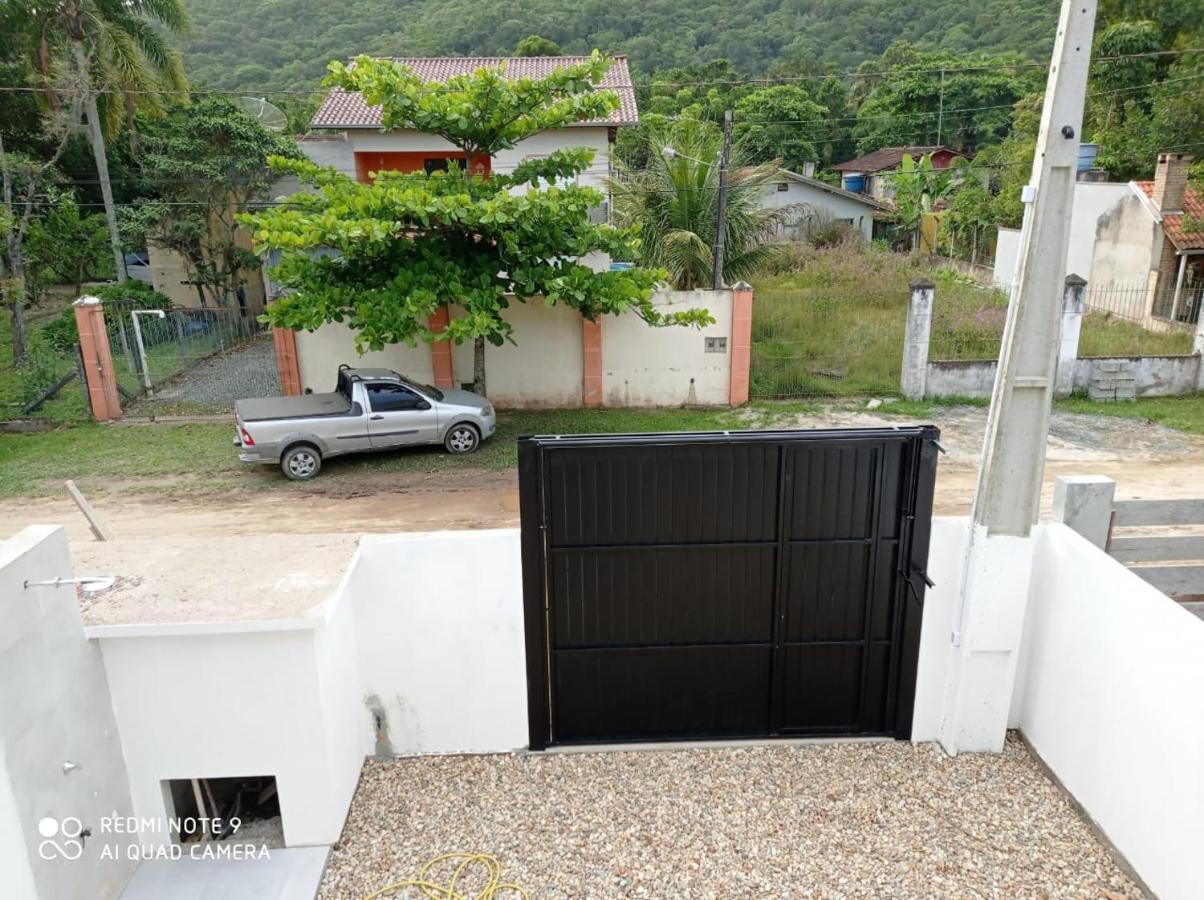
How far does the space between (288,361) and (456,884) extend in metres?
11.1

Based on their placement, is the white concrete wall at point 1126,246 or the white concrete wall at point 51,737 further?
the white concrete wall at point 1126,246

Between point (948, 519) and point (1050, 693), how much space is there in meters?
1.34

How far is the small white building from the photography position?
106ft

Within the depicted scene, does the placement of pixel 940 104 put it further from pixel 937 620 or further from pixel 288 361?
pixel 937 620

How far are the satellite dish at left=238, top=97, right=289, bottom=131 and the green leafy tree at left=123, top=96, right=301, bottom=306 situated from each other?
1.74 feet

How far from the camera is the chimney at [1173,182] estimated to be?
19.4 metres

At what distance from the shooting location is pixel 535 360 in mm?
14453

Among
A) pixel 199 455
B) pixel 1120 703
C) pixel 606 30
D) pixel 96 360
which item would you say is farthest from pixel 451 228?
pixel 606 30

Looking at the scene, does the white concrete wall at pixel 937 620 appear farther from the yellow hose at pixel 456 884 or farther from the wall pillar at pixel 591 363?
the wall pillar at pixel 591 363

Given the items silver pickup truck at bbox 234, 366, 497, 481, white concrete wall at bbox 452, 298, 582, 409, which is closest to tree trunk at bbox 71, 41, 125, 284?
white concrete wall at bbox 452, 298, 582, 409

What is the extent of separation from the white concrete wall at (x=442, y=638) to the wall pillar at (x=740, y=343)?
31.5ft

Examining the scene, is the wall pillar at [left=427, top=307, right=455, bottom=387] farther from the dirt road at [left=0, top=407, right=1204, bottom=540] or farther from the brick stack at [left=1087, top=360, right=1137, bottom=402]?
the brick stack at [left=1087, top=360, right=1137, bottom=402]

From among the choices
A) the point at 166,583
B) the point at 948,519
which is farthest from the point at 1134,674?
the point at 166,583

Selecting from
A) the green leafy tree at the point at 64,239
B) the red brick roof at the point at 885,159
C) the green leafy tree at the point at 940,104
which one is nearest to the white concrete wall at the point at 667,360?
the green leafy tree at the point at 64,239
